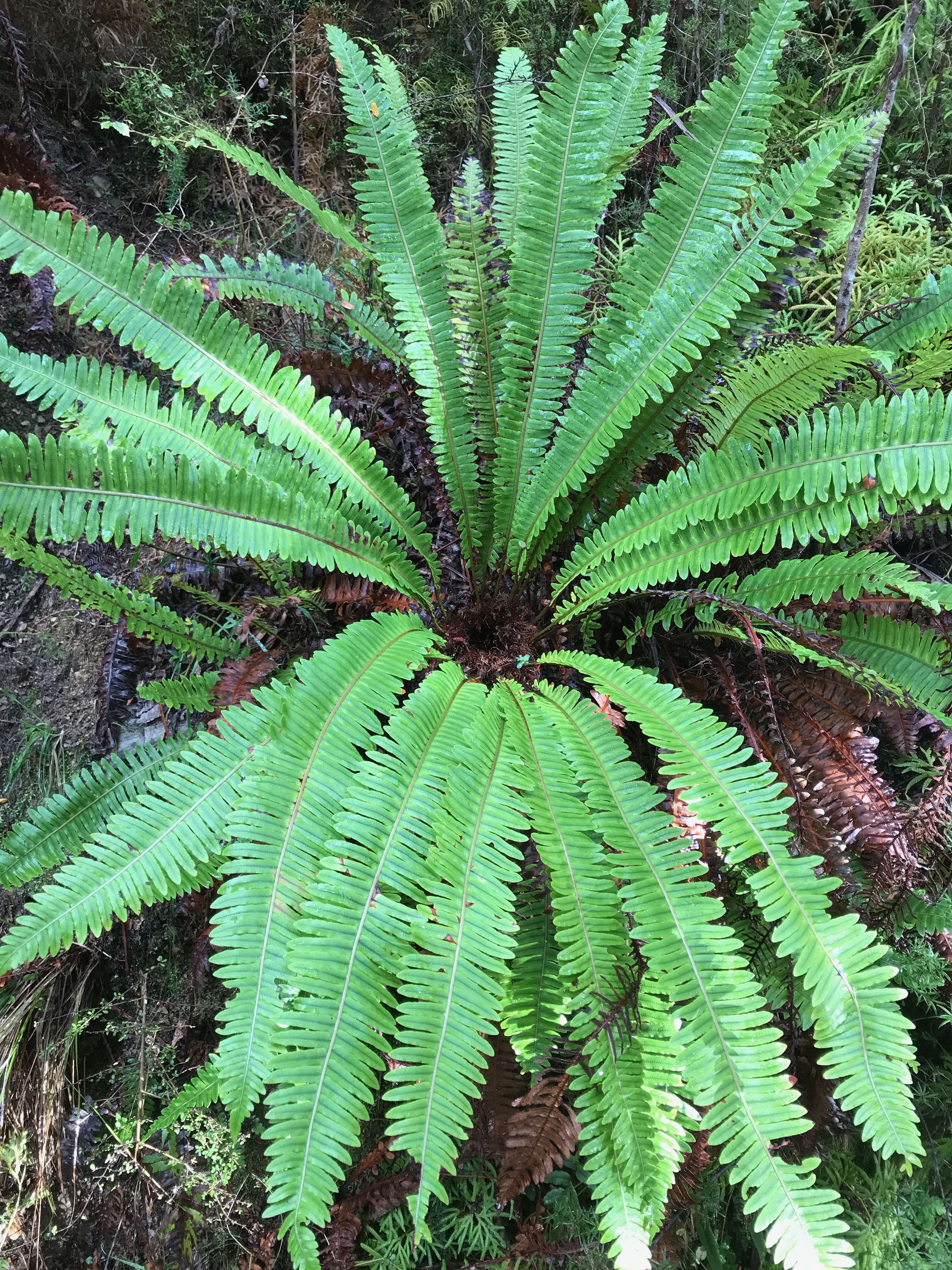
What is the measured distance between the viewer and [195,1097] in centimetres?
174

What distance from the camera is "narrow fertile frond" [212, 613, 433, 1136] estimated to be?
1404mm

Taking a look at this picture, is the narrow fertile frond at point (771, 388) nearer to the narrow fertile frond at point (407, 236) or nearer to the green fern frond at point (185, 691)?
the narrow fertile frond at point (407, 236)

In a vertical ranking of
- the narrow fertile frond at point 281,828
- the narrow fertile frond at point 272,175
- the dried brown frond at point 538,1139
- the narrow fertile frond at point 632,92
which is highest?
the narrow fertile frond at point 632,92

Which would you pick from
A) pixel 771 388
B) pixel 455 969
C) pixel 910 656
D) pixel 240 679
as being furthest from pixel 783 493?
pixel 240 679

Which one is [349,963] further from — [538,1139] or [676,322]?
[676,322]

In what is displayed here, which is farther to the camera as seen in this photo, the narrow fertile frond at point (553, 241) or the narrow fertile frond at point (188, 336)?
the narrow fertile frond at point (553, 241)

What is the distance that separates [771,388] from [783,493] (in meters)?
0.48

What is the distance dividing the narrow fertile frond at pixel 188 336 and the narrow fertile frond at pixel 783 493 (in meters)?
0.79

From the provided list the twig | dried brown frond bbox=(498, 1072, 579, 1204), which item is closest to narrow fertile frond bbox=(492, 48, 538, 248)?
the twig

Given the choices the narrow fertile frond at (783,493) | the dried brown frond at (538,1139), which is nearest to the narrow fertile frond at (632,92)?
the narrow fertile frond at (783,493)

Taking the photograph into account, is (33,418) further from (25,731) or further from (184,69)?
(184,69)

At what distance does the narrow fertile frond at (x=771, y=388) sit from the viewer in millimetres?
1931

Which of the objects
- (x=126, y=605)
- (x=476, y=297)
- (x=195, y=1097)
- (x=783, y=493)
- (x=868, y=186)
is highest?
(x=868, y=186)

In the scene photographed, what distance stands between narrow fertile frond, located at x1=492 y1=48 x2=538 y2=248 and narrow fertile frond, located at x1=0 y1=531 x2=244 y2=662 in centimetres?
167
